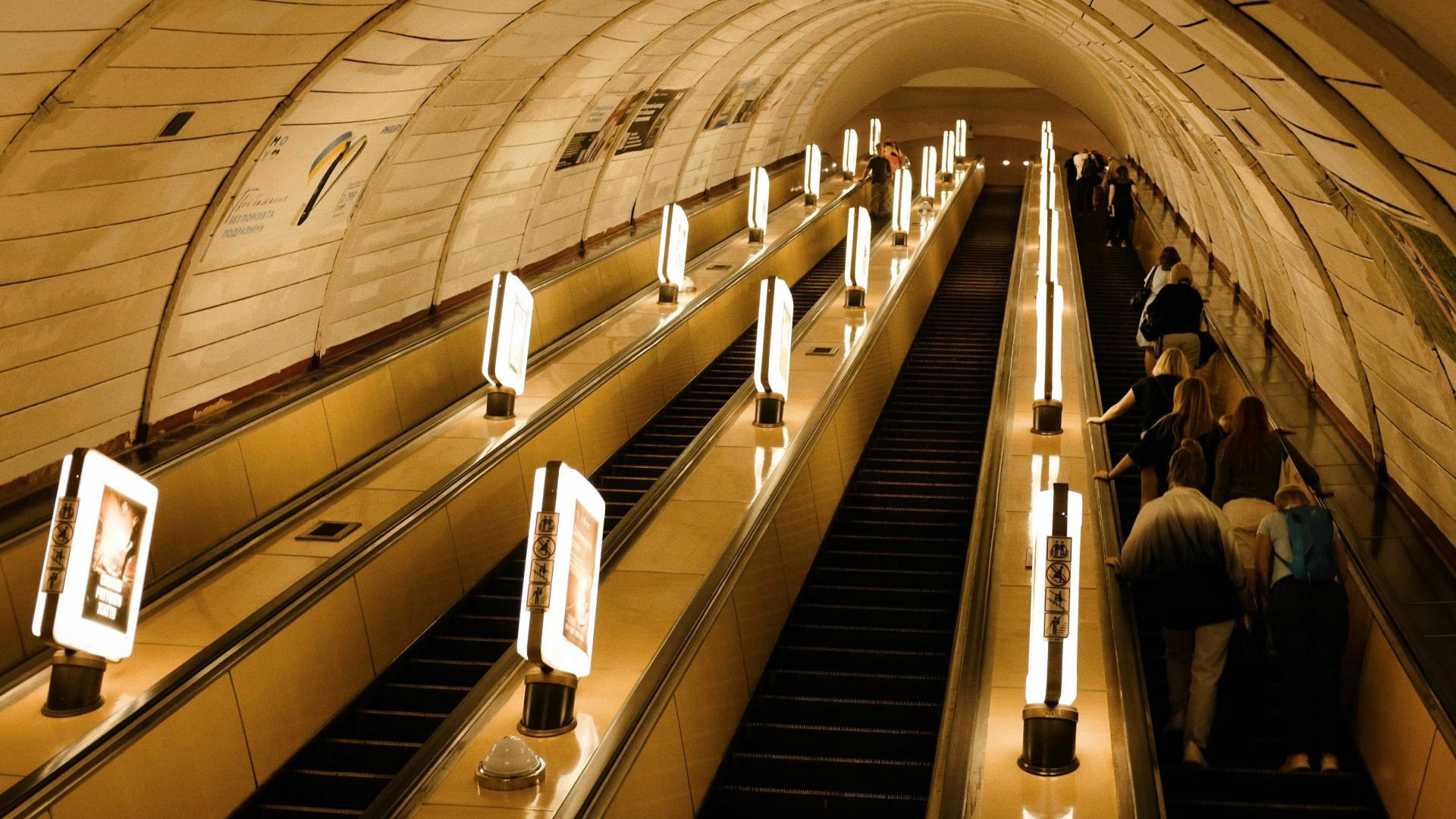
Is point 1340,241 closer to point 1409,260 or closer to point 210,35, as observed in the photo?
point 1409,260

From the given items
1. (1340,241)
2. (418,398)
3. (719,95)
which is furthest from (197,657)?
(719,95)

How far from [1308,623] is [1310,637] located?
60mm

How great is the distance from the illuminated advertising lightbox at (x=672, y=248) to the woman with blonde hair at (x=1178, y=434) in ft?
22.0

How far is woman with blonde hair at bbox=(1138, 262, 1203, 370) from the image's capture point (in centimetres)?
960

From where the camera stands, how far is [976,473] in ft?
32.3

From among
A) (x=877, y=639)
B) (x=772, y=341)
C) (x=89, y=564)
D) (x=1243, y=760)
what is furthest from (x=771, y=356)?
(x=89, y=564)

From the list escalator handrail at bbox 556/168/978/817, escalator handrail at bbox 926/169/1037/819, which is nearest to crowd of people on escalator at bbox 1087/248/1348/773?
escalator handrail at bbox 926/169/1037/819

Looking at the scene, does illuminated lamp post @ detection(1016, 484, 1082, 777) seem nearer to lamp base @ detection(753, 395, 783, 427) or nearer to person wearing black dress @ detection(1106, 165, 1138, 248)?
lamp base @ detection(753, 395, 783, 427)

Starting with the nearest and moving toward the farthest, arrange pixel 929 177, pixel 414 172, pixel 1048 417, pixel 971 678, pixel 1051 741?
pixel 1051 741
pixel 971 678
pixel 1048 417
pixel 414 172
pixel 929 177

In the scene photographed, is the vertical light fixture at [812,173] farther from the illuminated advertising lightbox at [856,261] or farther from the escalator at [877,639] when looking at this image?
the escalator at [877,639]

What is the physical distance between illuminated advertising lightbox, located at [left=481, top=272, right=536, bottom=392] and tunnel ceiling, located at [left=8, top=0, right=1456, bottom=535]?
1936 millimetres

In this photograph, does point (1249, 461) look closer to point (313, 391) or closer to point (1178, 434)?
point (1178, 434)

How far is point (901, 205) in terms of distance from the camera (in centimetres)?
1777

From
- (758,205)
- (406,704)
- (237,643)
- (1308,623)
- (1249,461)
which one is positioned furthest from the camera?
(758,205)
